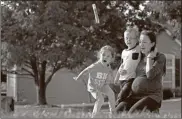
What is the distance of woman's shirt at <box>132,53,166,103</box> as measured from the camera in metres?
4.69

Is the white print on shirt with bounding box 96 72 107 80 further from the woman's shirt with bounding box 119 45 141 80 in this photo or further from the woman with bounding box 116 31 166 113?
the woman with bounding box 116 31 166 113

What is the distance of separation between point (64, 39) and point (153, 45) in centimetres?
1222

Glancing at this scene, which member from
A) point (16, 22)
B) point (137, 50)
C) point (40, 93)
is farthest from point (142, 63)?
point (40, 93)

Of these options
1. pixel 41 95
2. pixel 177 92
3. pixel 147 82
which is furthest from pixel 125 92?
pixel 177 92

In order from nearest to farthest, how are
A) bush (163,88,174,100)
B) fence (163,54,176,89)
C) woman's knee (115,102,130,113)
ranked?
woman's knee (115,102,130,113) → bush (163,88,174,100) → fence (163,54,176,89)

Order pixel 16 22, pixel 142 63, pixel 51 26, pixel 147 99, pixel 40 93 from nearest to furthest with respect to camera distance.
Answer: pixel 147 99 → pixel 142 63 → pixel 51 26 → pixel 16 22 → pixel 40 93

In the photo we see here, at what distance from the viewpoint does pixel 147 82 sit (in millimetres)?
4738

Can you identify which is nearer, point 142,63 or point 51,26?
point 142,63

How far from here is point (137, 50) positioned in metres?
Result: 5.05

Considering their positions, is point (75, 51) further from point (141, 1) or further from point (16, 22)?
point (141, 1)

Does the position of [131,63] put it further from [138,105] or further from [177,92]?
[177,92]

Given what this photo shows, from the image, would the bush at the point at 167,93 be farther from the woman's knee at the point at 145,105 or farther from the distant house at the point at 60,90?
the woman's knee at the point at 145,105

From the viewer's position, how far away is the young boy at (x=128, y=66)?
16.1ft

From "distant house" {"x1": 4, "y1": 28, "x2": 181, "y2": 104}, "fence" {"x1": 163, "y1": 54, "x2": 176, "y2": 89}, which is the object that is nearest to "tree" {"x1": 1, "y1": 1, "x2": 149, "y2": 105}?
"distant house" {"x1": 4, "y1": 28, "x2": 181, "y2": 104}
